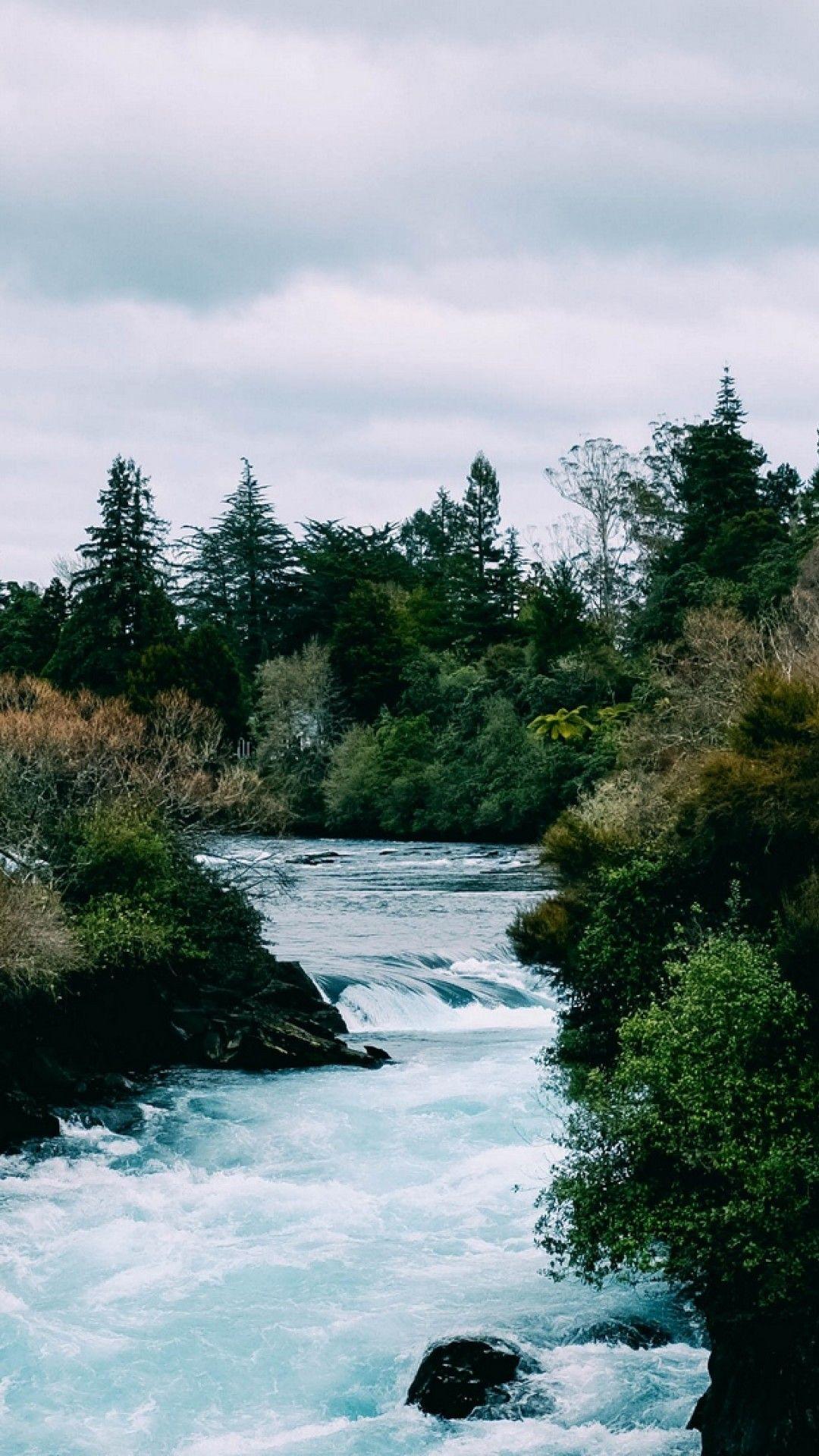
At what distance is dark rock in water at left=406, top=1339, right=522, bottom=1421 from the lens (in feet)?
36.3

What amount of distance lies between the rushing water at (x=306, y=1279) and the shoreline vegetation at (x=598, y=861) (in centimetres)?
91

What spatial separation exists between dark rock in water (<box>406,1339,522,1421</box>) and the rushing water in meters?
0.19

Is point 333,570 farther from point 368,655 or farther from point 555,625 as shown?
point 555,625

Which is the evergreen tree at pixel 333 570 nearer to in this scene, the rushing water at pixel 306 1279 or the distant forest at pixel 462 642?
the distant forest at pixel 462 642

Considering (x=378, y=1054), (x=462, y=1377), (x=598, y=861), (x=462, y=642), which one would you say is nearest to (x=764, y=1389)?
(x=462, y=1377)

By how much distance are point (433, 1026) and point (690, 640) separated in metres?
15.0

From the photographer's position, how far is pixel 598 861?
16.4m

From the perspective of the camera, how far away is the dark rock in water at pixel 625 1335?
11992 mm

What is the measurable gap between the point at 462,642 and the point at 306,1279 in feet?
171

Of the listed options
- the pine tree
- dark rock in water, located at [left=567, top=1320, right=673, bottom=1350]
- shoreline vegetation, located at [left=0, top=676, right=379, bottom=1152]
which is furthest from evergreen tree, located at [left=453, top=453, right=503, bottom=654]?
dark rock in water, located at [left=567, top=1320, right=673, bottom=1350]

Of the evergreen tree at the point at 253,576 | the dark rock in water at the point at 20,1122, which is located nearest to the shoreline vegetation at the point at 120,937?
the dark rock in water at the point at 20,1122

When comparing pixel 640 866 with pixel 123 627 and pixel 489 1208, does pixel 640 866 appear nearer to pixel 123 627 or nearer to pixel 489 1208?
pixel 489 1208

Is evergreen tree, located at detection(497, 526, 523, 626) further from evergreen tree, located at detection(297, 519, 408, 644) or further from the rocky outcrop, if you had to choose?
the rocky outcrop

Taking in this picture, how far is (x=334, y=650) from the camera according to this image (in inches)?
2601
